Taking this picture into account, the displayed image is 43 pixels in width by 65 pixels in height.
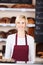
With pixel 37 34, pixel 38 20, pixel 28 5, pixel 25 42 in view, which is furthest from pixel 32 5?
pixel 25 42

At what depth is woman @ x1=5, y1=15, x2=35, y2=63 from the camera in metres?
1.45

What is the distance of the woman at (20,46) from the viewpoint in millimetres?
1453

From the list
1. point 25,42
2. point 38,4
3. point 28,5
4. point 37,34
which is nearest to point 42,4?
point 38,4

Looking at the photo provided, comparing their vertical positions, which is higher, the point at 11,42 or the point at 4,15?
the point at 4,15

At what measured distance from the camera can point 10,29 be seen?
267cm

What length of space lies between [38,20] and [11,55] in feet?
4.32

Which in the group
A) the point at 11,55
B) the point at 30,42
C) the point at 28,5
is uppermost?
the point at 28,5

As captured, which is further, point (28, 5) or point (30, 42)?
point (28, 5)

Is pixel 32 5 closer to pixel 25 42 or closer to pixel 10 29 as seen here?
pixel 10 29

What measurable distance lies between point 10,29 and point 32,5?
1.64 ft

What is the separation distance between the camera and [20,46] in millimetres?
1492

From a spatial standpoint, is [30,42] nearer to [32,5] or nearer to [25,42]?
[25,42]

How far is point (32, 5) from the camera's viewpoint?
8.57 feet

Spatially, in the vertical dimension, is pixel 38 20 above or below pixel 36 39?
above
